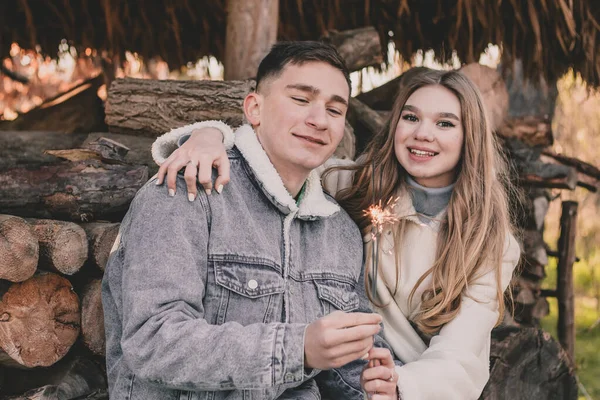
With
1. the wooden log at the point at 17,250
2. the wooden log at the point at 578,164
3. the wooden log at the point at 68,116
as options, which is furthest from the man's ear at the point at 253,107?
the wooden log at the point at 578,164

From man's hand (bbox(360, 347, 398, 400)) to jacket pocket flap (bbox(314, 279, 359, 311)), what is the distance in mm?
357

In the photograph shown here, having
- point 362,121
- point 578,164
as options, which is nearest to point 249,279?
point 362,121

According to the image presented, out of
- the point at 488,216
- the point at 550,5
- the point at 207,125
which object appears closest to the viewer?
the point at 207,125

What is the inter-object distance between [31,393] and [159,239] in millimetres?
895

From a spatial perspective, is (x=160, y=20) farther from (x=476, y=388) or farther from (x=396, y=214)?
(x=476, y=388)

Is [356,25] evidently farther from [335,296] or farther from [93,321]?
[93,321]

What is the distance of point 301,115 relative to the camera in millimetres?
2156

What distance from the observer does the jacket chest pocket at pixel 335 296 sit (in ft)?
7.38

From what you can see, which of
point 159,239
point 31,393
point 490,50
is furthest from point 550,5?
point 31,393

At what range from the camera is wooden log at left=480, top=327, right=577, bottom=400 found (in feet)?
9.49

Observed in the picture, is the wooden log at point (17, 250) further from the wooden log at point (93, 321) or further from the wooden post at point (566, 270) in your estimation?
Result: the wooden post at point (566, 270)

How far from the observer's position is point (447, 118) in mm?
2670

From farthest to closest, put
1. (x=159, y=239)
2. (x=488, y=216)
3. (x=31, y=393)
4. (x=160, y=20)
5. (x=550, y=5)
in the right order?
(x=160, y=20)
(x=550, y=5)
(x=488, y=216)
(x=31, y=393)
(x=159, y=239)

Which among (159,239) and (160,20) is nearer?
(159,239)
